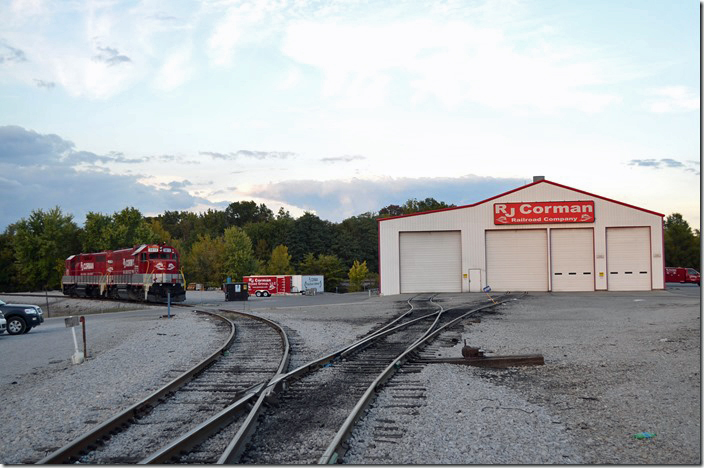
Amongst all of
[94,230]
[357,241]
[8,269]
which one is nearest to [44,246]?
[94,230]

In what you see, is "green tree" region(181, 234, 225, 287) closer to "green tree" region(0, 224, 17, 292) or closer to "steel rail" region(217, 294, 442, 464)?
"green tree" region(0, 224, 17, 292)

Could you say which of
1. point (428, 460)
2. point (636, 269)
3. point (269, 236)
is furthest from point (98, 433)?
point (269, 236)

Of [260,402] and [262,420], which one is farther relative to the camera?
[260,402]

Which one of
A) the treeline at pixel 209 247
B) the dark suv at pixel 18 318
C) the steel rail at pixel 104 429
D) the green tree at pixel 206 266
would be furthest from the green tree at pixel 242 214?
the steel rail at pixel 104 429

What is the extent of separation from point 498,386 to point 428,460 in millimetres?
4083

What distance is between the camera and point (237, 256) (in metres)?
89.6

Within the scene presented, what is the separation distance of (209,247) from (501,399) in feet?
301

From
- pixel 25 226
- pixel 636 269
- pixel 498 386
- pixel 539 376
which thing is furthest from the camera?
pixel 25 226

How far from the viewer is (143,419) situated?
7.97m

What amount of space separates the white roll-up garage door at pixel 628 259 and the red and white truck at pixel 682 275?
65.2 feet

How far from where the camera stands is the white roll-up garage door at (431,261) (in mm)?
44219

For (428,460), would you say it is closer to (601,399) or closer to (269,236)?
(601,399)

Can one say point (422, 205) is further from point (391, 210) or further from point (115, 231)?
point (115, 231)

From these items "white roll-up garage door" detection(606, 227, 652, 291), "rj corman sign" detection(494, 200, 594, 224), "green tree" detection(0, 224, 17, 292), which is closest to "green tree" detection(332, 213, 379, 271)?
"green tree" detection(0, 224, 17, 292)
